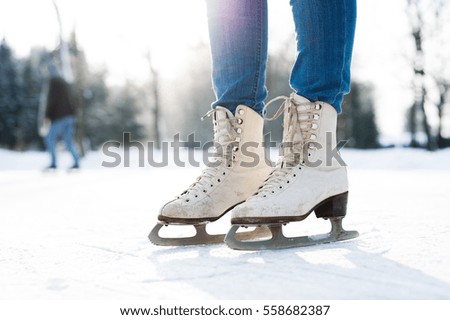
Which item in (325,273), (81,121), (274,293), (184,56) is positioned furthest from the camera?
(184,56)

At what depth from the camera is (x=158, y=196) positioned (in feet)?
9.14

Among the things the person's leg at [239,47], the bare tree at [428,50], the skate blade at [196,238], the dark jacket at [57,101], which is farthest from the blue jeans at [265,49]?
the bare tree at [428,50]

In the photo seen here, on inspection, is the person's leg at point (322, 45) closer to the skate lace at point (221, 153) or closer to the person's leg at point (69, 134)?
the skate lace at point (221, 153)

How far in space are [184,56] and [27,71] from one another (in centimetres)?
887

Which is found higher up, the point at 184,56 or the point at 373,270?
the point at 184,56

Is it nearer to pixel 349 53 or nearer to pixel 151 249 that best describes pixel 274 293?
pixel 151 249

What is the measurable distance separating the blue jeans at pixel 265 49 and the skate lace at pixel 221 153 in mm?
62

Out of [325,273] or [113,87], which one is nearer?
[325,273]

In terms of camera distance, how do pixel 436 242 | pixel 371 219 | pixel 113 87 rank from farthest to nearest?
pixel 113 87 < pixel 371 219 < pixel 436 242

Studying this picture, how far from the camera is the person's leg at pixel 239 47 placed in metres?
1.27

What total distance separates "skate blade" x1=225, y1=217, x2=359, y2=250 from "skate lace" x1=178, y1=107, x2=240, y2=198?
19cm

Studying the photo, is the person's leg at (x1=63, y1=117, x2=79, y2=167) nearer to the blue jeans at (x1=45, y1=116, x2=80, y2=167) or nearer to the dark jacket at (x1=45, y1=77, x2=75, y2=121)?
the blue jeans at (x1=45, y1=116, x2=80, y2=167)

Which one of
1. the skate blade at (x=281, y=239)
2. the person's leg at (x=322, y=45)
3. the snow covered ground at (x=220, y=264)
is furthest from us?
the person's leg at (x=322, y=45)

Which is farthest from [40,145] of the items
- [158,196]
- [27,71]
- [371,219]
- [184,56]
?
[371,219]
